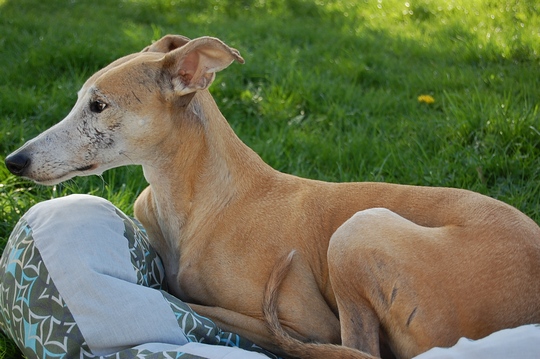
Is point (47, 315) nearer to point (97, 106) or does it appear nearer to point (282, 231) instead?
point (97, 106)

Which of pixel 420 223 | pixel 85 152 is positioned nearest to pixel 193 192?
pixel 85 152

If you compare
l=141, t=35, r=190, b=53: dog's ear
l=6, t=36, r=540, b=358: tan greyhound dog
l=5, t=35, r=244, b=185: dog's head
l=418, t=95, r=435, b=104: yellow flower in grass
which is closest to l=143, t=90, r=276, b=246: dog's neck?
l=6, t=36, r=540, b=358: tan greyhound dog

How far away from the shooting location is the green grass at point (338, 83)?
4781 millimetres

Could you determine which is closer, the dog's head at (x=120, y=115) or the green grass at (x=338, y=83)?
the dog's head at (x=120, y=115)

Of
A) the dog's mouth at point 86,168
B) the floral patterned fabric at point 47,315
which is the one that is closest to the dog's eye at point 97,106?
the dog's mouth at point 86,168

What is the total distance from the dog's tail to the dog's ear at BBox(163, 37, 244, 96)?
941 millimetres

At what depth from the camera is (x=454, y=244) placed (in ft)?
10.1

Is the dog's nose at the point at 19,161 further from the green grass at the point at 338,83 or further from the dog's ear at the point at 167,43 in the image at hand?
the dog's ear at the point at 167,43

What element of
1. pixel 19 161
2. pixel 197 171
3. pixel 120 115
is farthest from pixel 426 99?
pixel 19 161

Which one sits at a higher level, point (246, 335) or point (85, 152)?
point (85, 152)

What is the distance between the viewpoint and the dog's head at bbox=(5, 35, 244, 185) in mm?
3248

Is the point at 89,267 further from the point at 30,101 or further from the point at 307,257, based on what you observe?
the point at 30,101

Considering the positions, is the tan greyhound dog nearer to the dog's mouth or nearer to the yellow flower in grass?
the dog's mouth

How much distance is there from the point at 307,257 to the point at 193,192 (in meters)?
0.68
